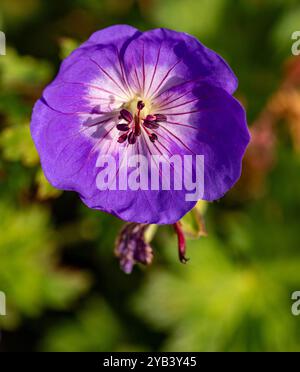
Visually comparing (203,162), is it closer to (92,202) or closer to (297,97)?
(92,202)

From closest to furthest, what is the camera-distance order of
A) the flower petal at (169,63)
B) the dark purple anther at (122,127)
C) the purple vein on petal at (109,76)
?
the flower petal at (169,63), the purple vein on petal at (109,76), the dark purple anther at (122,127)

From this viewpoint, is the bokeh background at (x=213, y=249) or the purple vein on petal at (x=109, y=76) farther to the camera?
the bokeh background at (x=213, y=249)

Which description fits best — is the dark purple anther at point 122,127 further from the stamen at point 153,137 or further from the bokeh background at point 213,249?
the bokeh background at point 213,249

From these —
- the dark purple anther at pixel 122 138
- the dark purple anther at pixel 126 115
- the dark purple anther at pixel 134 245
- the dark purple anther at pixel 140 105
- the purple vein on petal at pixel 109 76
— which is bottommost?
the dark purple anther at pixel 134 245

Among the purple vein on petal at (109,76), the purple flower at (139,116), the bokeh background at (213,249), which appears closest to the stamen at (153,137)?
the purple flower at (139,116)

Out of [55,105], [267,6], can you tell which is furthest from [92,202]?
[267,6]

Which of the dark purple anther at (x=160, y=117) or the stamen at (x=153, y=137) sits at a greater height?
the dark purple anther at (x=160, y=117)

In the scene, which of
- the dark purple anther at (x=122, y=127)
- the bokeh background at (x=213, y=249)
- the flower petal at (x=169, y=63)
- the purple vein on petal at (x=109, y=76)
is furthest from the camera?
the bokeh background at (x=213, y=249)
